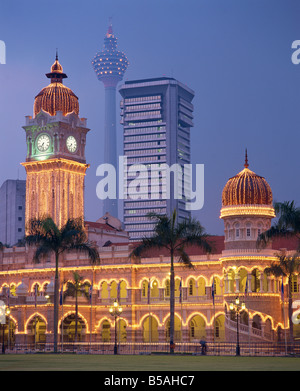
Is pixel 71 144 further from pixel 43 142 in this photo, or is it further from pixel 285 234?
pixel 285 234

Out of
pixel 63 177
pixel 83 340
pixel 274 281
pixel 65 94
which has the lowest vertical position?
pixel 83 340

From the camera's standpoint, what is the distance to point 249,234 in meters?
90.9

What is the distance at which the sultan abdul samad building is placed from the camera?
9069 cm

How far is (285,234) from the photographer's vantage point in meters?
77.4

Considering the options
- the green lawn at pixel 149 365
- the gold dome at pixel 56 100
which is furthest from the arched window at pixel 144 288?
the green lawn at pixel 149 365

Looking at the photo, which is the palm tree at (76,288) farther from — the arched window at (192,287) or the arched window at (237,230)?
the arched window at (237,230)

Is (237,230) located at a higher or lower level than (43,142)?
lower

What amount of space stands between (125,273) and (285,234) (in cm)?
3059

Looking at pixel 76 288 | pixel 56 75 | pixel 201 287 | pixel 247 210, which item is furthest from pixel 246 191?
pixel 56 75
